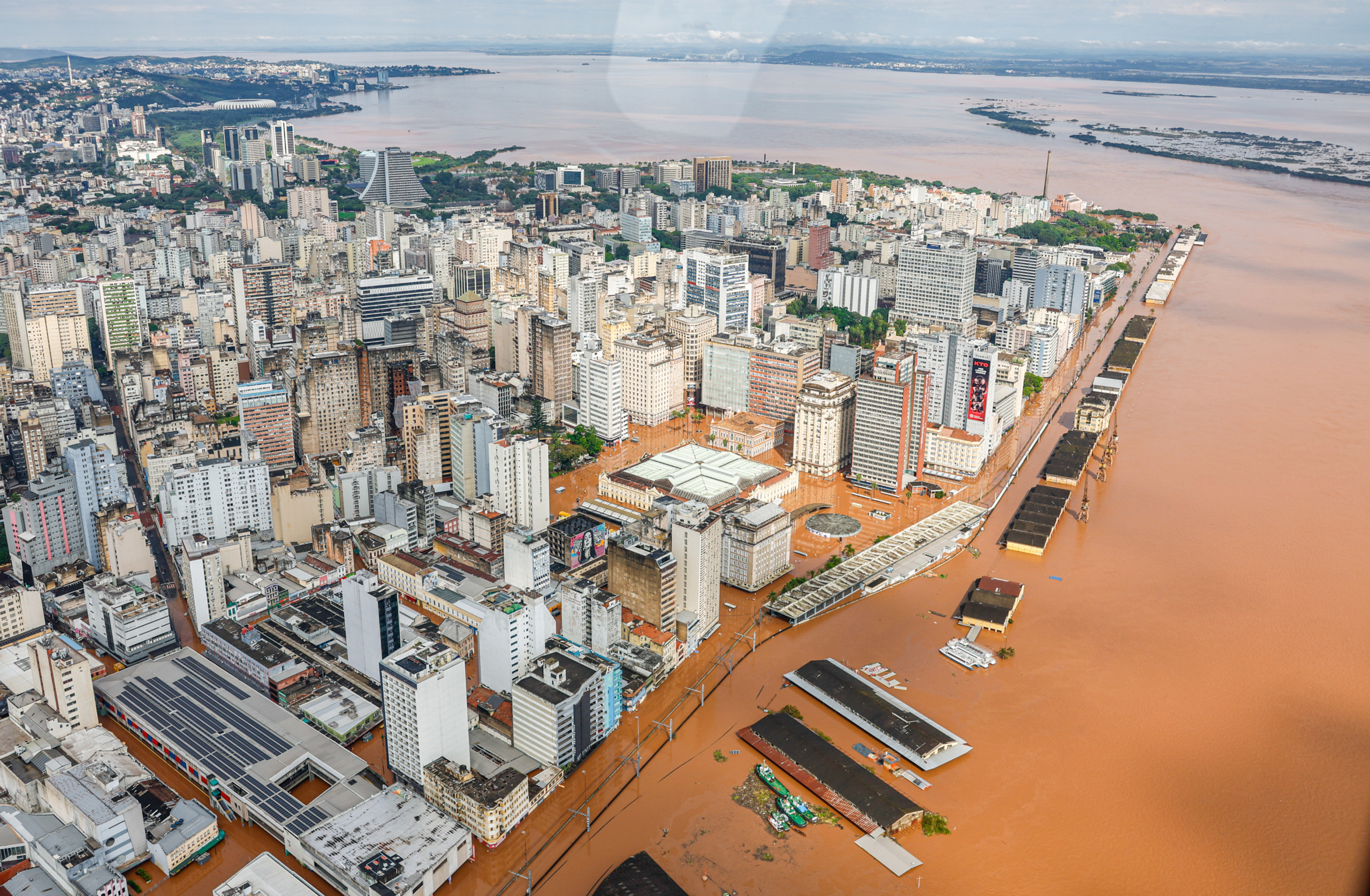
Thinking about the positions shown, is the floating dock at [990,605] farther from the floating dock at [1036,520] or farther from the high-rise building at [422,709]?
the high-rise building at [422,709]

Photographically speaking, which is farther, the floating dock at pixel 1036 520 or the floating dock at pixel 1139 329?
the floating dock at pixel 1139 329

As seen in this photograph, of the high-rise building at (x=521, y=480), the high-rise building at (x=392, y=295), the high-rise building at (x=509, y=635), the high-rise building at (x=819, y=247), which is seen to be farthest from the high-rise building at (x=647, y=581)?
the high-rise building at (x=819, y=247)

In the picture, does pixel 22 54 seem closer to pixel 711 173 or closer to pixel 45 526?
pixel 711 173

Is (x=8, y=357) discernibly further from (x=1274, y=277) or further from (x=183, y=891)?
(x=1274, y=277)

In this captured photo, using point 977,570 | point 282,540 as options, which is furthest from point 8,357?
point 977,570

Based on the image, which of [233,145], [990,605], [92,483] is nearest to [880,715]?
[990,605]

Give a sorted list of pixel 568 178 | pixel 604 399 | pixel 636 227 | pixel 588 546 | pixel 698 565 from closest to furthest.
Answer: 1. pixel 698 565
2. pixel 588 546
3. pixel 604 399
4. pixel 636 227
5. pixel 568 178
